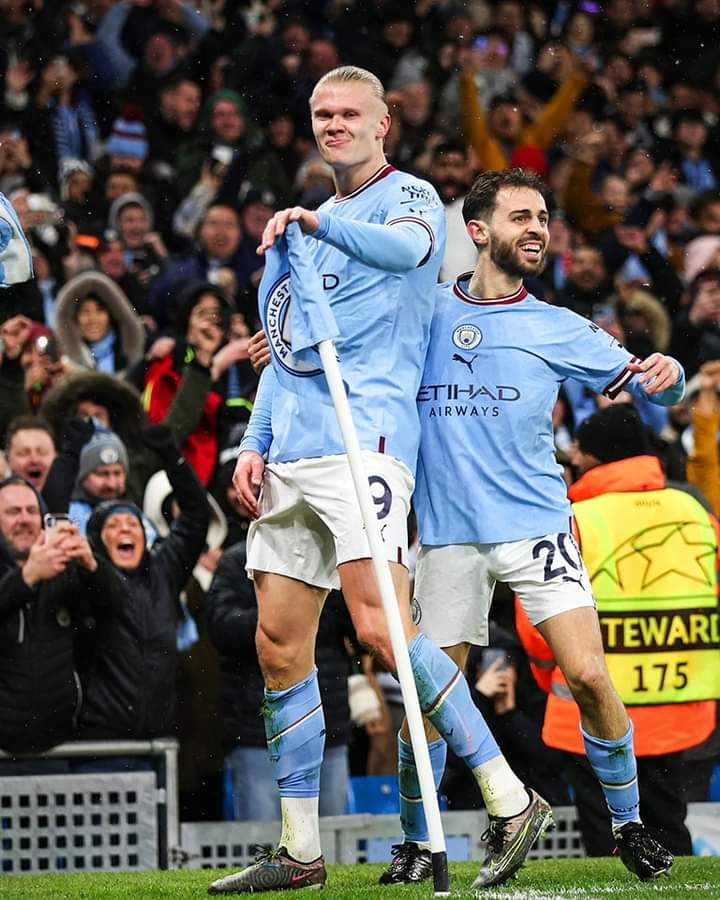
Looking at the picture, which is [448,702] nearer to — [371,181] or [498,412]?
[498,412]

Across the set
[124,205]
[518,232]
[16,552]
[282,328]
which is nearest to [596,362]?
[518,232]

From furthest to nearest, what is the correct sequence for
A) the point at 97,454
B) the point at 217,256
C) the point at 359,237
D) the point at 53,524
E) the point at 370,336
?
the point at 217,256 → the point at 97,454 → the point at 53,524 → the point at 370,336 → the point at 359,237

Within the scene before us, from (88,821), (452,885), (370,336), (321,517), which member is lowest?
(452,885)

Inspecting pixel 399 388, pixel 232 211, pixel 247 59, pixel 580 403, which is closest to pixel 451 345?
pixel 399 388

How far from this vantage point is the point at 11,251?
6.30 metres

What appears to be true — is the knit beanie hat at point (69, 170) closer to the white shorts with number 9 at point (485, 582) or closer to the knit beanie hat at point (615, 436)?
the knit beanie hat at point (615, 436)

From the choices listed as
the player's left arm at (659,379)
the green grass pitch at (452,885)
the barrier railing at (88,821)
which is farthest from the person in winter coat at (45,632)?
the player's left arm at (659,379)

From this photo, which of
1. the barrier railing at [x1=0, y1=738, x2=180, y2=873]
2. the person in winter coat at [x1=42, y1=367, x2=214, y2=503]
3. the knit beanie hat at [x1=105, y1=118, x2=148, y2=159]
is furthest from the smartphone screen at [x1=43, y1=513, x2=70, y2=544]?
the knit beanie hat at [x1=105, y1=118, x2=148, y2=159]

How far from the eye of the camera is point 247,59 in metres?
17.0

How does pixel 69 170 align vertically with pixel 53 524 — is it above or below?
above

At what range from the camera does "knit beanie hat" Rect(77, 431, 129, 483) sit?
9.30 meters

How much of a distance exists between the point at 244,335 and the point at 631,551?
13.3 ft

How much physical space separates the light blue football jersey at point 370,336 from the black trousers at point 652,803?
96.2 inches

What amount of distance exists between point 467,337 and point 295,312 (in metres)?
0.89
